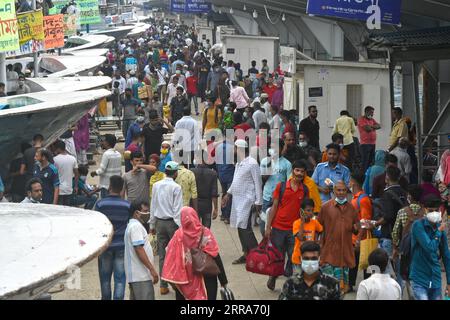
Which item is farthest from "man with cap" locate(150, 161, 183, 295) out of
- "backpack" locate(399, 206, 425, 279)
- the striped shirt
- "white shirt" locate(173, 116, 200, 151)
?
"white shirt" locate(173, 116, 200, 151)

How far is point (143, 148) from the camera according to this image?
60.5 feet

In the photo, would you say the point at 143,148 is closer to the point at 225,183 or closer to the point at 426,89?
the point at 225,183

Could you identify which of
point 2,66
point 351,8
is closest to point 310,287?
point 351,8

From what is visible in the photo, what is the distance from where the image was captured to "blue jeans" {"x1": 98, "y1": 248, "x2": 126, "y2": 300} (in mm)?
11555

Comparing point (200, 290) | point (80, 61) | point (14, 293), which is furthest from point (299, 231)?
point (80, 61)

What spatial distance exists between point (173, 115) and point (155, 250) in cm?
1213

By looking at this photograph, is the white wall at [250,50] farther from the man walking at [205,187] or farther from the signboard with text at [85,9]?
the man walking at [205,187]

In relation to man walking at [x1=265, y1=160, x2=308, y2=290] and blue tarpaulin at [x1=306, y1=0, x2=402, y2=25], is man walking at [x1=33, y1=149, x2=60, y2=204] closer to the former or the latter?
man walking at [x1=265, y1=160, x2=308, y2=290]

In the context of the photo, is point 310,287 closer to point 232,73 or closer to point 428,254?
point 428,254

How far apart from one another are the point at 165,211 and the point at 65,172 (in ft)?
12.7

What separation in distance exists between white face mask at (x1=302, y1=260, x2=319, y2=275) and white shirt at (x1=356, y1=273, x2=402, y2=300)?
48cm

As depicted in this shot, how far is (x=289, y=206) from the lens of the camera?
42.1 feet

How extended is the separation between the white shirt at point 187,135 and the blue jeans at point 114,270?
7.13 m

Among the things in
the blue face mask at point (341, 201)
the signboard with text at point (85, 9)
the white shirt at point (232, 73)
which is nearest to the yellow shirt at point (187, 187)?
the blue face mask at point (341, 201)
